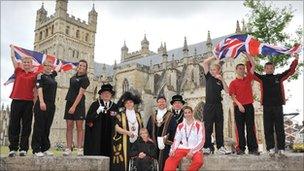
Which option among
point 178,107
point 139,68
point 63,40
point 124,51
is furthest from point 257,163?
point 124,51

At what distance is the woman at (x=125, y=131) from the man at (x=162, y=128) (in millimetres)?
417

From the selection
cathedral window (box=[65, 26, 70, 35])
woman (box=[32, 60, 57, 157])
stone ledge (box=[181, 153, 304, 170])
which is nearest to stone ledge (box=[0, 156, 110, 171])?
woman (box=[32, 60, 57, 157])

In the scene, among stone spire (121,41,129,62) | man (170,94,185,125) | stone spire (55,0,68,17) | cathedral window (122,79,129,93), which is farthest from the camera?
stone spire (121,41,129,62)

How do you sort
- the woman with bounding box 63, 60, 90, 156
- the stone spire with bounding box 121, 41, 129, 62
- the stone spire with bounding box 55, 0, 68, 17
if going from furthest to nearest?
the stone spire with bounding box 121, 41, 129, 62 → the stone spire with bounding box 55, 0, 68, 17 → the woman with bounding box 63, 60, 90, 156

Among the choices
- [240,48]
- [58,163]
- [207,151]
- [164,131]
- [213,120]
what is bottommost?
[58,163]

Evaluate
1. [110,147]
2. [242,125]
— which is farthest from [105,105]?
[242,125]

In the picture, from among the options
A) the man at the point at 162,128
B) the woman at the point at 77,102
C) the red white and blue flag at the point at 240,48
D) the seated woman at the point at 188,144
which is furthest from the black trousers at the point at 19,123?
the red white and blue flag at the point at 240,48

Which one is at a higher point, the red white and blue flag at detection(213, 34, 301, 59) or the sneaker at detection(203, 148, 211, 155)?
the red white and blue flag at detection(213, 34, 301, 59)

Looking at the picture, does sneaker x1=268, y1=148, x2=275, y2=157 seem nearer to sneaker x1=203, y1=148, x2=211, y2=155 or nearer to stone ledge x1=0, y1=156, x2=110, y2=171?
sneaker x1=203, y1=148, x2=211, y2=155

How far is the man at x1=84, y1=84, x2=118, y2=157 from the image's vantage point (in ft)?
23.1

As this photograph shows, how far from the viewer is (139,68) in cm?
4869

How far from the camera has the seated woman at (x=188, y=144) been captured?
224 inches

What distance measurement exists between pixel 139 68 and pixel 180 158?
4310 cm

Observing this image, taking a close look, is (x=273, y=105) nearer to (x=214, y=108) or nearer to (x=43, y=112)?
(x=214, y=108)
